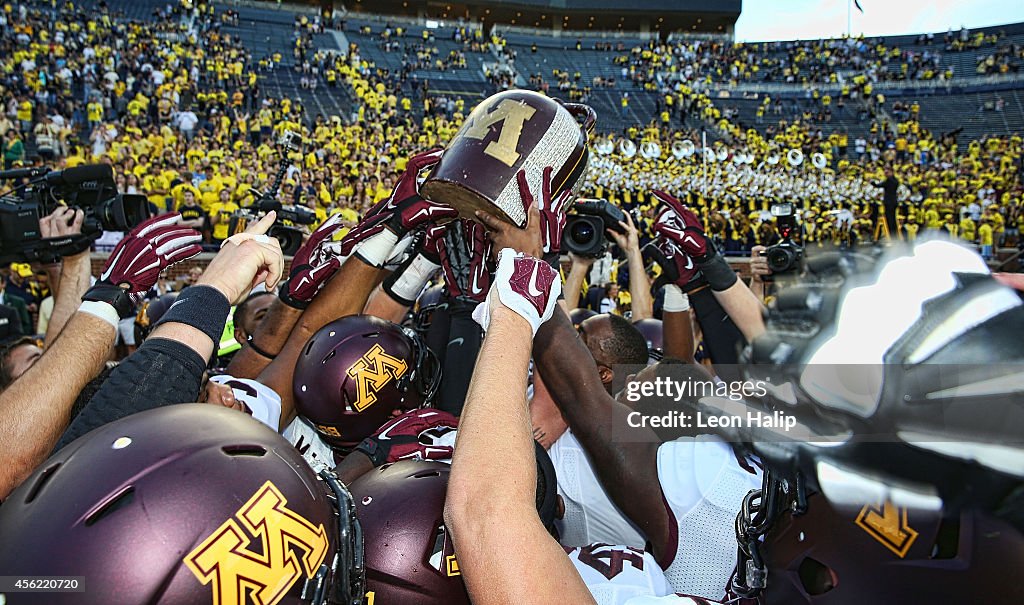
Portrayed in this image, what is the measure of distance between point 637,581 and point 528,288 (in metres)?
0.82

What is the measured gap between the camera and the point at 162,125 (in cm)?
1841

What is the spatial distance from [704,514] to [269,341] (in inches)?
85.0

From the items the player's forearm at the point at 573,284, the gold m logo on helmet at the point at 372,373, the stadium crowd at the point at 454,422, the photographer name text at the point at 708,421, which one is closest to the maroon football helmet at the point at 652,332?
the stadium crowd at the point at 454,422

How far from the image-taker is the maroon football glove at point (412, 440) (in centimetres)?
231

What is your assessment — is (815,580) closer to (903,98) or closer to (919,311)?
(919,311)

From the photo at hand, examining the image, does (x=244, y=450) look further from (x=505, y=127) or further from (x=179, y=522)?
(x=505, y=127)

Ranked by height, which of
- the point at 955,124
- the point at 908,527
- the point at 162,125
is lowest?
the point at 162,125

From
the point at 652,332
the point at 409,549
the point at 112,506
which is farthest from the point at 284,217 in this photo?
the point at 112,506

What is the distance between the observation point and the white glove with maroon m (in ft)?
5.36

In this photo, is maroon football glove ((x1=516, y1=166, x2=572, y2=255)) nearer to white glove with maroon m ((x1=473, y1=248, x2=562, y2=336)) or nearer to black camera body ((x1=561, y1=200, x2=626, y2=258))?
white glove with maroon m ((x1=473, y1=248, x2=562, y2=336))

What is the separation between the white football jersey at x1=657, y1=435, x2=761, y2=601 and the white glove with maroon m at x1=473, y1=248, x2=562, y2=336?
2.34ft

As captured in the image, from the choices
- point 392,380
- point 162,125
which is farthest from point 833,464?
point 162,125

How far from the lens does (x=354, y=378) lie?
2.73m

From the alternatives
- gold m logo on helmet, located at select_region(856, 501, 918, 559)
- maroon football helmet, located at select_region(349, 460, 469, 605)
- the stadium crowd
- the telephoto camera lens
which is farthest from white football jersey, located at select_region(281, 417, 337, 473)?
gold m logo on helmet, located at select_region(856, 501, 918, 559)
